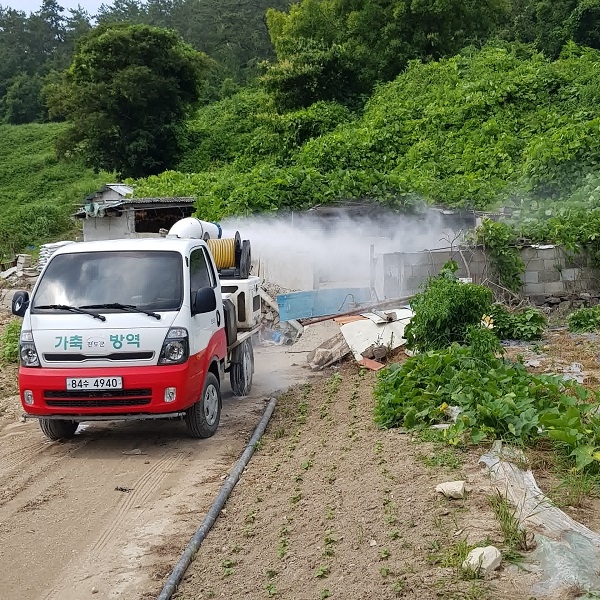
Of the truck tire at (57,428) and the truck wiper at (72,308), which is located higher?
the truck wiper at (72,308)

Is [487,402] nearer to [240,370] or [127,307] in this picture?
[127,307]

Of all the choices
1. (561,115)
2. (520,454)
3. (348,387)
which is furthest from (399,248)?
(520,454)

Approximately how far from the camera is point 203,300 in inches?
332

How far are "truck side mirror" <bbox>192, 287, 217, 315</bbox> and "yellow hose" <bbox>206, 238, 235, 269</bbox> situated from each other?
3065 mm

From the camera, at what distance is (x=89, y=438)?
891 centimetres

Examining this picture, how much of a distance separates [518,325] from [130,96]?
2892cm

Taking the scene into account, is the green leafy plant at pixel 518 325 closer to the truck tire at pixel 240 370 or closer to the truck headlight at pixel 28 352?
the truck tire at pixel 240 370

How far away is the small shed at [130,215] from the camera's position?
951 inches

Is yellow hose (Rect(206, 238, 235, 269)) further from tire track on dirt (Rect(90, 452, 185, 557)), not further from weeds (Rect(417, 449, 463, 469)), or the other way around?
weeds (Rect(417, 449, 463, 469))

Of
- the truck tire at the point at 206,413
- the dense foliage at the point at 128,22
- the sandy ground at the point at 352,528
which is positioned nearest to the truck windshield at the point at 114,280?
the truck tire at the point at 206,413

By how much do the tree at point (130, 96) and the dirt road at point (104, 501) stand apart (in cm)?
3054

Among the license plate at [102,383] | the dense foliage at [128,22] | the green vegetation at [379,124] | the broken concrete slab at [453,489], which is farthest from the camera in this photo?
the dense foliage at [128,22]

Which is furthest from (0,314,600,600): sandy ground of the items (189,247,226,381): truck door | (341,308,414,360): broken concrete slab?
(341,308,414,360): broken concrete slab

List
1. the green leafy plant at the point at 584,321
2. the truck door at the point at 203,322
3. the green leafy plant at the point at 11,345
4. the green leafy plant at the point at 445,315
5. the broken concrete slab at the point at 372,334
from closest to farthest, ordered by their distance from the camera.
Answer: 1. the truck door at the point at 203,322
2. the green leafy plant at the point at 445,315
3. the broken concrete slab at the point at 372,334
4. the green leafy plant at the point at 584,321
5. the green leafy plant at the point at 11,345
